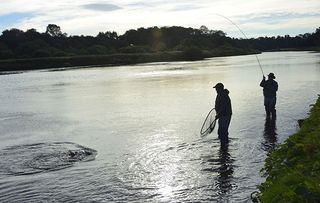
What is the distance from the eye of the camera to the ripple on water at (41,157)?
12.1m

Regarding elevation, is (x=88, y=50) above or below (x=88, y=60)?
above

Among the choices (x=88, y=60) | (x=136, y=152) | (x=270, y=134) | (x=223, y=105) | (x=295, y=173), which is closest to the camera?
(x=295, y=173)

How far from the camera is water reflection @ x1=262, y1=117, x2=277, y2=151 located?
13.1 meters

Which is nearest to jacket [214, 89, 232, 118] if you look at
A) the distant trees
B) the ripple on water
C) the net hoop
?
the net hoop

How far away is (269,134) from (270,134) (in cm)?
3

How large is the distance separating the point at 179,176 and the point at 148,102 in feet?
51.5

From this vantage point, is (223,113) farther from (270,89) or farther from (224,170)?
(270,89)

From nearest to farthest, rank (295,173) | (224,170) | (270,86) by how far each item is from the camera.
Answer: (295,173)
(224,170)
(270,86)

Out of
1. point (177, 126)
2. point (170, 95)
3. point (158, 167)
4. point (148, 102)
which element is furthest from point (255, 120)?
point (170, 95)

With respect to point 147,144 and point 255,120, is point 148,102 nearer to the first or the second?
point 255,120

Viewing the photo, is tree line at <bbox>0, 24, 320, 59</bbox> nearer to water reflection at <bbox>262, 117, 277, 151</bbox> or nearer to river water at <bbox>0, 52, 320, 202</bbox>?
river water at <bbox>0, 52, 320, 202</bbox>

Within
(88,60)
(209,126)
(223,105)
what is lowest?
(209,126)

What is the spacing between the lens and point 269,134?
1473 cm

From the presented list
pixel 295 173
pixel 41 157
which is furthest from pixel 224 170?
pixel 295 173
